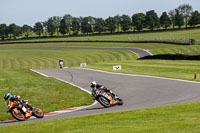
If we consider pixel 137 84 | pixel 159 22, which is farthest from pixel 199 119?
pixel 159 22

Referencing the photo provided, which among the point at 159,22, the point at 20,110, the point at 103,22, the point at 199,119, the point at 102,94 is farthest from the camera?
the point at 103,22

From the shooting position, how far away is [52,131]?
10047mm

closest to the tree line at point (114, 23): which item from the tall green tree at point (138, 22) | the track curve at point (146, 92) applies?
the tall green tree at point (138, 22)

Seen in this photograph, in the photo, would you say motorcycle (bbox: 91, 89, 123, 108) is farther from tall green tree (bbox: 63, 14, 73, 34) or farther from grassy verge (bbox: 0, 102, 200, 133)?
tall green tree (bbox: 63, 14, 73, 34)

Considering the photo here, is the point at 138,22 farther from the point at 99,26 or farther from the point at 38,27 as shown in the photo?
the point at 38,27

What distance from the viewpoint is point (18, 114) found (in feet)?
42.4

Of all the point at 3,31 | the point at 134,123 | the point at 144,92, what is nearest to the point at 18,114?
the point at 134,123

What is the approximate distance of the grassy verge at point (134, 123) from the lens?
9104mm

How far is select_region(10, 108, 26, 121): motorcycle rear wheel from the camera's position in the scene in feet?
42.0

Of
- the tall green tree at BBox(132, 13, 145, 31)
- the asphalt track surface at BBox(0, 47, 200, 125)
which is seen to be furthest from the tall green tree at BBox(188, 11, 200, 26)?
the asphalt track surface at BBox(0, 47, 200, 125)

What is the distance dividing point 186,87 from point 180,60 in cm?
1796

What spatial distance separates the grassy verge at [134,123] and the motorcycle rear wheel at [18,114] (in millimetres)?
1584

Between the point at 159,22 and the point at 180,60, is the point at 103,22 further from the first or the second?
Answer: the point at 180,60

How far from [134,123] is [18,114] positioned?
519 centimetres
